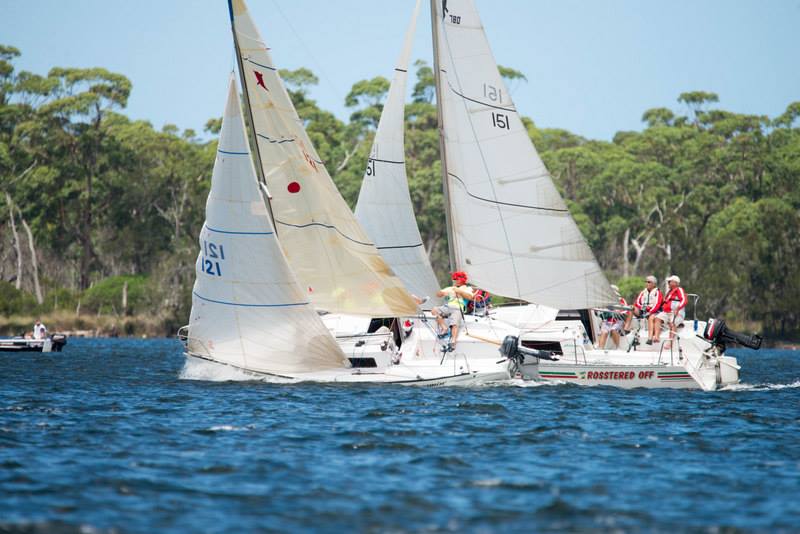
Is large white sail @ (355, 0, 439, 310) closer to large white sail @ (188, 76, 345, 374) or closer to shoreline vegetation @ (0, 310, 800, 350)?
large white sail @ (188, 76, 345, 374)

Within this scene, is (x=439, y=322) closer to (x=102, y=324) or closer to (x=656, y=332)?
(x=656, y=332)

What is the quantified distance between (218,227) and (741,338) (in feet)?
38.0

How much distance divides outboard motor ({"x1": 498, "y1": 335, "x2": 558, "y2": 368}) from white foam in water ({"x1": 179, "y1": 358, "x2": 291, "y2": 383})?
4809 millimetres

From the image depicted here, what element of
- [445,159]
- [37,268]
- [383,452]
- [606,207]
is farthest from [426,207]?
[383,452]

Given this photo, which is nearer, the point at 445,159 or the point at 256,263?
the point at 256,263

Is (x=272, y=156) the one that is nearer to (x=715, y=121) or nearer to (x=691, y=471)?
(x=691, y=471)

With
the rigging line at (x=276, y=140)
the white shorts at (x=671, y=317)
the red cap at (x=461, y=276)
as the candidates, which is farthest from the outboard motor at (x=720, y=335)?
the rigging line at (x=276, y=140)

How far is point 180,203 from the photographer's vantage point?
84.0 metres

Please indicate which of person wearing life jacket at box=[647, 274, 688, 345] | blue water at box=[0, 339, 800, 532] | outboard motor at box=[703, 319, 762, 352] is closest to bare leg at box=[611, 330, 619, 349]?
person wearing life jacket at box=[647, 274, 688, 345]

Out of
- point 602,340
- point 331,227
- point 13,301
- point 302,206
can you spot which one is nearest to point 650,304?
point 602,340

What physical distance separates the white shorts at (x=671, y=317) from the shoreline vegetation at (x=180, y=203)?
42986 mm

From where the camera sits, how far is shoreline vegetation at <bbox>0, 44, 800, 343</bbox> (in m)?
72.4

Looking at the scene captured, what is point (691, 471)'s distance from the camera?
14.7m

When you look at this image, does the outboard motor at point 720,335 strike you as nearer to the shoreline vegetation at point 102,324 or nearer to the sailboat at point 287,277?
the sailboat at point 287,277
